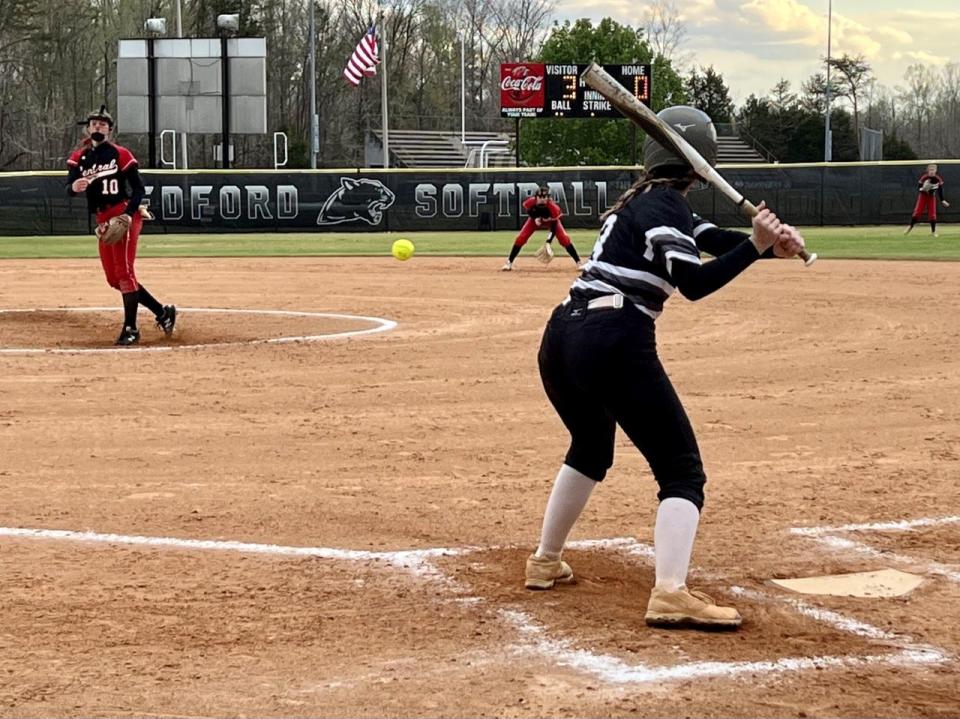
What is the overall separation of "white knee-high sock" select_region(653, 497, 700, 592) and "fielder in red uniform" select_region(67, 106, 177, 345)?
8.70 metres

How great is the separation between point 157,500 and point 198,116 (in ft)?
136

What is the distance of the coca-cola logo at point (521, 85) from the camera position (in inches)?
1983

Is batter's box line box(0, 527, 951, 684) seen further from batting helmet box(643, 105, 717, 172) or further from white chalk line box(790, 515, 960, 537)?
batting helmet box(643, 105, 717, 172)

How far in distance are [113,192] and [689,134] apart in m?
8.66

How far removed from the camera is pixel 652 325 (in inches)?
198

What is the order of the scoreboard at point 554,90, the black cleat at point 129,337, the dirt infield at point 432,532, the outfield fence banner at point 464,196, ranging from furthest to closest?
1. the scoreboard at point 554,90
2. the outfield fence banner at point 464,196
3. the black cleat at point 129,337
4. the dirt infield at point 432,532

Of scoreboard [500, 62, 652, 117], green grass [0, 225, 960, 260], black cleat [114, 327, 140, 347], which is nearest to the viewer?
black cleat [114, 327, 140, 347]

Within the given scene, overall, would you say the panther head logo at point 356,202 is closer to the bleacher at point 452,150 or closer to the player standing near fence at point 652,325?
the bleacher at point 452,150

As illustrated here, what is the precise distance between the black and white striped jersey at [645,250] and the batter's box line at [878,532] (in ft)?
5.46

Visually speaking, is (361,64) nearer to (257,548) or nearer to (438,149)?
(438,149)

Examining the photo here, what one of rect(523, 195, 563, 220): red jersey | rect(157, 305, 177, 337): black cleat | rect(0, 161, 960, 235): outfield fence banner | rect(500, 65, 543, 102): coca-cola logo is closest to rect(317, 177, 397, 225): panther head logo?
rect(0, 161, 960, 235): outfield fence banner

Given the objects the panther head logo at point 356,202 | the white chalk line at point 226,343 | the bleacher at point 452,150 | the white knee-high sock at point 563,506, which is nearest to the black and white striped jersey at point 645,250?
the white knee-high sock at point 563,506

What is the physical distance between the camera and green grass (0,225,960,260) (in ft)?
94.5

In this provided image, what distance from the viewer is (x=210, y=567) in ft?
18.5
